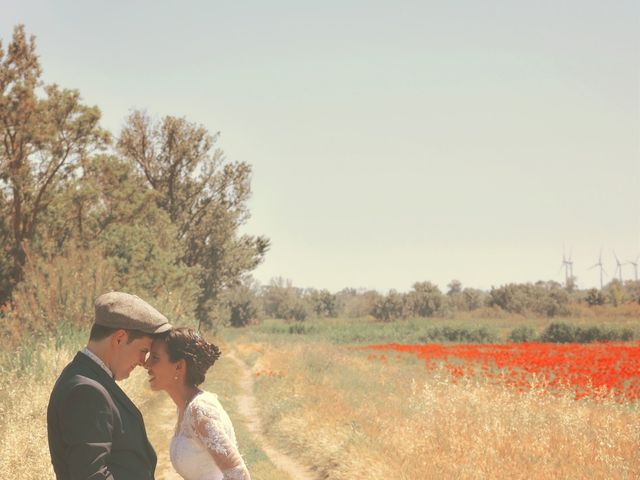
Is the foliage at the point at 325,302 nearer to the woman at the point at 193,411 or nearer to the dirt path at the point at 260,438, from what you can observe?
the dirt path at the point at 260,438

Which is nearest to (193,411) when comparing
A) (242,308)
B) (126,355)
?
(126,355)

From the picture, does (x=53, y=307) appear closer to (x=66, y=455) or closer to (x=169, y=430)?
(x=169, y=430)

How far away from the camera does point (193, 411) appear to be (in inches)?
165

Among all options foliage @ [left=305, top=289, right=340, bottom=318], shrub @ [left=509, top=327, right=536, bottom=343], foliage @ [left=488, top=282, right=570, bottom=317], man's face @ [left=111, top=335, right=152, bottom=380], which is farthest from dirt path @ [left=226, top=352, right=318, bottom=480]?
foliage @ [left=305, top=289, right=340, bottom=318]

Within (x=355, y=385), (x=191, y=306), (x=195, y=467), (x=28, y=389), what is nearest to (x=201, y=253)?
(x=191, y=306)

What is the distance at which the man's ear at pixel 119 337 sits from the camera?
3365 mm

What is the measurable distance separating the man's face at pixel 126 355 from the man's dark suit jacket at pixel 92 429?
89 mm

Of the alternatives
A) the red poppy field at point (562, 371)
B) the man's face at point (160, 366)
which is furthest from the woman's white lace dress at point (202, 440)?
the red poppy field at point (562, 371)

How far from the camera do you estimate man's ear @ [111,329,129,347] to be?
132 inches

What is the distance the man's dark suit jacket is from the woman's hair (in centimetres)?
74

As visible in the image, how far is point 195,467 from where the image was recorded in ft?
13.7

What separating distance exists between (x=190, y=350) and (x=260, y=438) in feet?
33.5

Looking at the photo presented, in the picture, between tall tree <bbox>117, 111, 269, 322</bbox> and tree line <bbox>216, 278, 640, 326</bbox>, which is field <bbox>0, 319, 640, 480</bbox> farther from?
tree line <bbox>216, 278, 640, 326</bbox>

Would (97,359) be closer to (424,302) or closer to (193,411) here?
(193,411)
